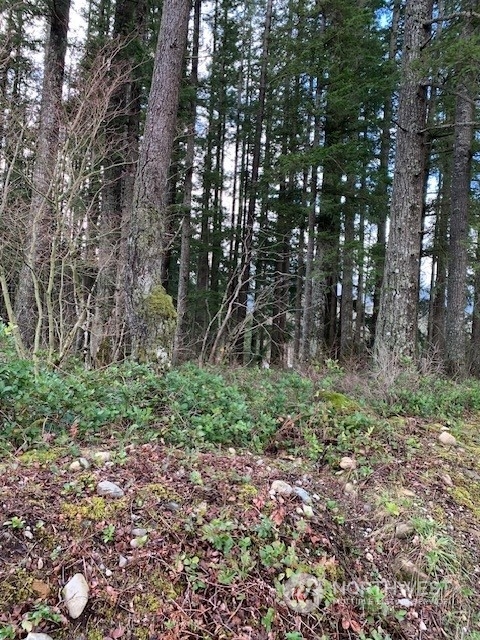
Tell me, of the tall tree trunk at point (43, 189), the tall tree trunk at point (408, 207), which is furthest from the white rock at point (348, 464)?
the tall tree trunk at point (43, 189)

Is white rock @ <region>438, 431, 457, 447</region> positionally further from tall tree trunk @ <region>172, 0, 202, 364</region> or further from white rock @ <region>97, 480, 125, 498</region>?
tall tree trunk @ <region>172, 0, 202, 364</region>

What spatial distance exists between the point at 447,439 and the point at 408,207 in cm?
365

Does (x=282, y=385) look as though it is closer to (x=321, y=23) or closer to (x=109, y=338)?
(x=109, y=338)

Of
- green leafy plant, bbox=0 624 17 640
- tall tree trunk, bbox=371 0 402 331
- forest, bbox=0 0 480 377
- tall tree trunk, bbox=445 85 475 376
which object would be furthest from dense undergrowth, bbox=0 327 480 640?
tall tree trunk, bbox=371 0 402 331

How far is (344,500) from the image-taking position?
8.45 feet

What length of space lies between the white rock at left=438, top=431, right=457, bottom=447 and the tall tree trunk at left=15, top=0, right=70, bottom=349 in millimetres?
4130

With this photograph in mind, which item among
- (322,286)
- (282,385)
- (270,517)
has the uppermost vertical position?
(322,286)

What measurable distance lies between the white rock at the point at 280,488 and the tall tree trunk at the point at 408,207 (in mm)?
3745

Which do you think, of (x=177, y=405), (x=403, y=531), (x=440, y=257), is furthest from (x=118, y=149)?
(x=440, y=257)

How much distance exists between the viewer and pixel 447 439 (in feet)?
11.6

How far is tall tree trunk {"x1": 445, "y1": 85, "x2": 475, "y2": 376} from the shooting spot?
7863mm

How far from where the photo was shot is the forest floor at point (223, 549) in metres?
1.66

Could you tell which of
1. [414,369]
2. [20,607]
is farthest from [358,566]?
[414,369]

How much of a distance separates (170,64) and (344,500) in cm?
540
